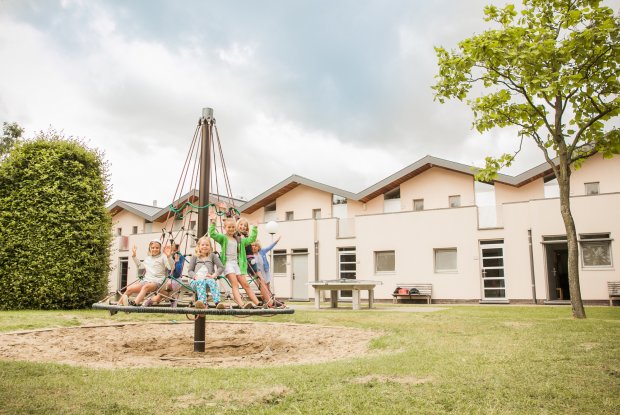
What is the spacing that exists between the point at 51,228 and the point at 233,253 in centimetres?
1023

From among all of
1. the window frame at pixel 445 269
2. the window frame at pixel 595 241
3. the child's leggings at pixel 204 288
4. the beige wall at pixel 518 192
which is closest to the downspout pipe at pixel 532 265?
the window frame at pixel 595 241

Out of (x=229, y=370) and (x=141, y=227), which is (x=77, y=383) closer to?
(x=229, y=370)

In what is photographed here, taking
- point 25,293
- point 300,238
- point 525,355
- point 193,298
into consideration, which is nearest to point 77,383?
point 193,298

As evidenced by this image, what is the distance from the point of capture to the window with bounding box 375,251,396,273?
2564cm

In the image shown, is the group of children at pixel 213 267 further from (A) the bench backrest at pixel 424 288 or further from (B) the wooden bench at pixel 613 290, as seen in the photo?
(A) the bench backrest at pixel 424 288

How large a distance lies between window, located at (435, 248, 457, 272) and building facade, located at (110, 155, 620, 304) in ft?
0.16

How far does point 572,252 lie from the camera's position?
12.6 m

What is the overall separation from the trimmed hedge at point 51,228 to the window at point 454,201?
17.0 m

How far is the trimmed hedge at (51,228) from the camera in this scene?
1499cm

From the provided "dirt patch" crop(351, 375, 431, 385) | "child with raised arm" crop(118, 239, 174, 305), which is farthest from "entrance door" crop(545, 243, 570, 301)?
"child with raised arm" crop(118, 239, 174, 305)

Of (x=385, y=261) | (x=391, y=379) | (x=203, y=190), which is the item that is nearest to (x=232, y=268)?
(x=203, y=190)

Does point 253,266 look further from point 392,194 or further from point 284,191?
point 284,191

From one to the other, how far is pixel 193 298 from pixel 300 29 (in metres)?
5.76

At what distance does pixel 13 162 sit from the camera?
15.7m
